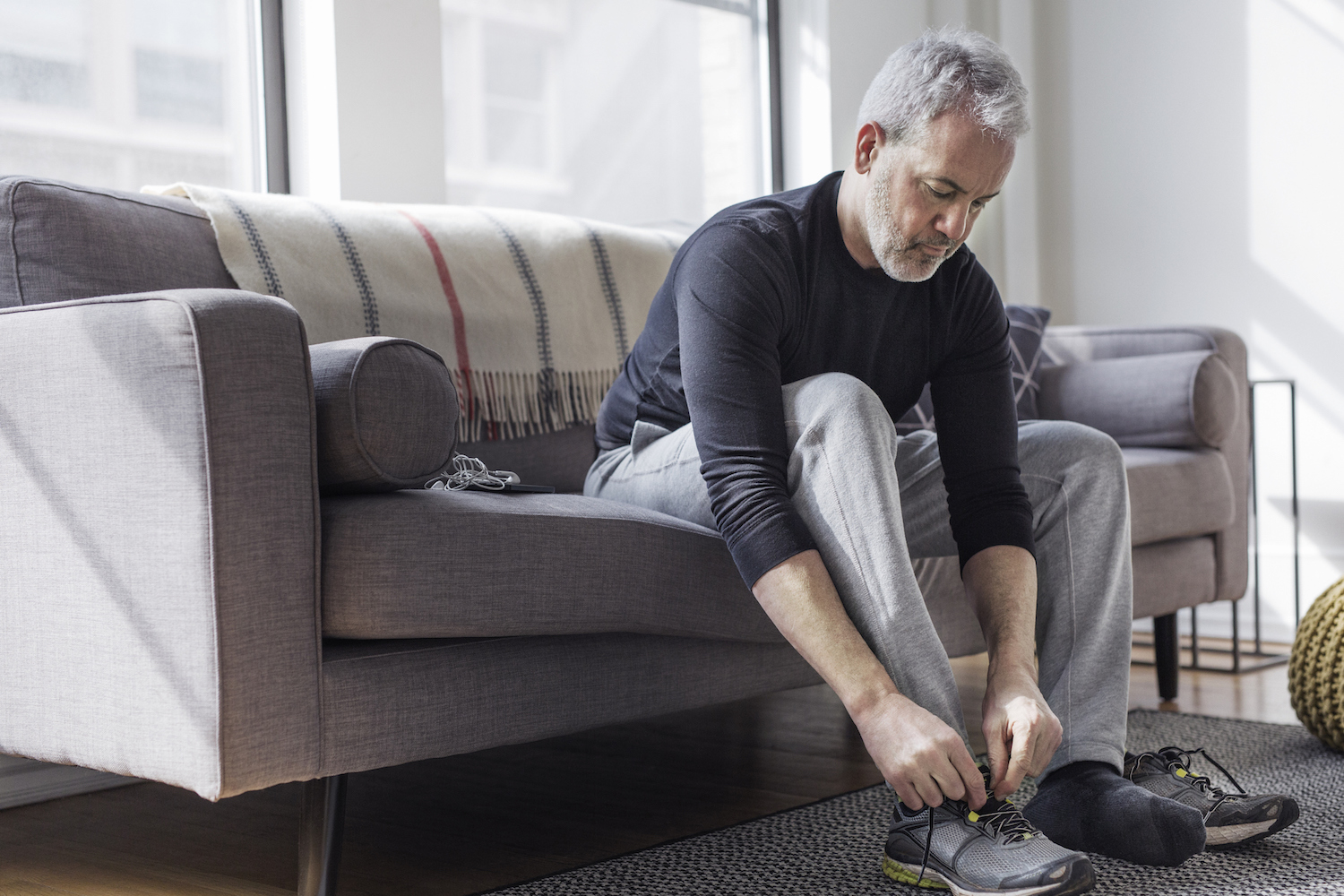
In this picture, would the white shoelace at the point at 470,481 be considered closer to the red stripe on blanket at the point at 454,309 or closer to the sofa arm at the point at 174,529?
the sofa arm at the point at 174,529

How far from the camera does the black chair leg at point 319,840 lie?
119cm

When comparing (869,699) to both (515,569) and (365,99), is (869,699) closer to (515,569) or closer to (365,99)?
(515,569)

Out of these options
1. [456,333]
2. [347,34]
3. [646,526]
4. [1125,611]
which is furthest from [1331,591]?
[347,34]

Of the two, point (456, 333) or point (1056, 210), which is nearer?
point (456, 333)

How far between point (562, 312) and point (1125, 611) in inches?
39.4

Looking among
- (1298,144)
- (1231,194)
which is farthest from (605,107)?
(1298,144)

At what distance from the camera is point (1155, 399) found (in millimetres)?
2418

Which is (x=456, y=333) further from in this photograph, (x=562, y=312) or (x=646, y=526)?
(x=646, y=526)

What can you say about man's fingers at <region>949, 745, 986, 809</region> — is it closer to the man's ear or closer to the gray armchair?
the man's ear

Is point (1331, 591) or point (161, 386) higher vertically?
point (161, 386)

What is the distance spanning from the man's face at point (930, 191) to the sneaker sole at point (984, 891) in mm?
618

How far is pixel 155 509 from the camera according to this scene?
1.12m

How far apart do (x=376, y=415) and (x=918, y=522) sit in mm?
675

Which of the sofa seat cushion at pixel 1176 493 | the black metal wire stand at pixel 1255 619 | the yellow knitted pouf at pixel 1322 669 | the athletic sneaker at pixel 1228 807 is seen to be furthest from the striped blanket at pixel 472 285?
the black metal wire stand at pixel 1255 619
